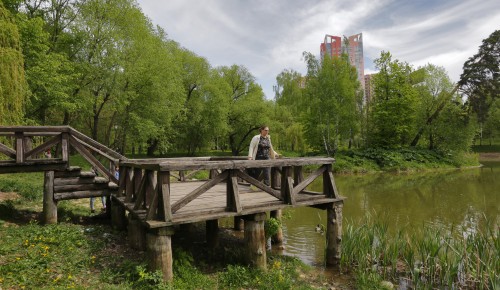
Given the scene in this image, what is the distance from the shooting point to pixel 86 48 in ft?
76.8

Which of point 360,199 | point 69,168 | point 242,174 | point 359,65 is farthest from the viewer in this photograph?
point 359,65

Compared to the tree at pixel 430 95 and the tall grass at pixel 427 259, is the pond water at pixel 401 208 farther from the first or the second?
the tree at pixel 430 95

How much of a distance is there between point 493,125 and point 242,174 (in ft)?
225

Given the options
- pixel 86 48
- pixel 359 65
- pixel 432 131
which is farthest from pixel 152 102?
pixel 359 65

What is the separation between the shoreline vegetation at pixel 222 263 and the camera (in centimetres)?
551

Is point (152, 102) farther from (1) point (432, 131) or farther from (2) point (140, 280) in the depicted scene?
(1) point (432, 131)

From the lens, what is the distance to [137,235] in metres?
7.03

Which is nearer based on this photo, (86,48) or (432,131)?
(86,48)

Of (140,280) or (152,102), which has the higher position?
(152,102)

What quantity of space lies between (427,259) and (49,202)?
8.87 metres

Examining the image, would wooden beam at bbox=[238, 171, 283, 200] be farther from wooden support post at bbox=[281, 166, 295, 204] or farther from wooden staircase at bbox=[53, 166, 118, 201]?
wooden staircase at bbox=[53, 166, 118, 201]

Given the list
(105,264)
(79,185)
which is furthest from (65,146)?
(105,264)

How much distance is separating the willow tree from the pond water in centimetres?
831

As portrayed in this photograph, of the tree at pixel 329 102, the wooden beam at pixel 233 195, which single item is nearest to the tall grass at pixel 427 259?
the wooden beam at pixel 233 195
